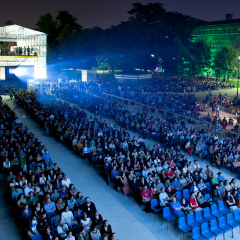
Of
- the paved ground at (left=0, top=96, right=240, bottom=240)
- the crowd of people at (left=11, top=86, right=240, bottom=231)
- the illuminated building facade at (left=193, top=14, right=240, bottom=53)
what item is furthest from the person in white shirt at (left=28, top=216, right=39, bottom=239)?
the illuminated building facade at (left=193, top=14, right=240, bottom=53)

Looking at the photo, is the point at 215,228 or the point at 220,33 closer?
the point at 215,228

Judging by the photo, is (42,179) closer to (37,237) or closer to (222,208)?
(37,237)

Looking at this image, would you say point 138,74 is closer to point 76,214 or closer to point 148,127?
point 148,127

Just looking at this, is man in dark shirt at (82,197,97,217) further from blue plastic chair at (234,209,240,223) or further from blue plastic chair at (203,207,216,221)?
blue plastic chair at (234,209,240,223)

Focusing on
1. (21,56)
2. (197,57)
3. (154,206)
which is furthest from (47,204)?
(197,57)

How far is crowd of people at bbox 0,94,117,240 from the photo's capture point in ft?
24.8

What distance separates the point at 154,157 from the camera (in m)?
12.7

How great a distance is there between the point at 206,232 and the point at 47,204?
417cm

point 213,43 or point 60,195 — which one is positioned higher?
point 213,43

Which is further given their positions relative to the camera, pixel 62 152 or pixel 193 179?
pixel 62 152

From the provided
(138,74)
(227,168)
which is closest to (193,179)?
(227,168)

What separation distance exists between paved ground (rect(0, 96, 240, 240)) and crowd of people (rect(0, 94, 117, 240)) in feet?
1.90

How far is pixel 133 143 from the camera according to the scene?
561 inches

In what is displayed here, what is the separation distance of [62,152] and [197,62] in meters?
44.5
